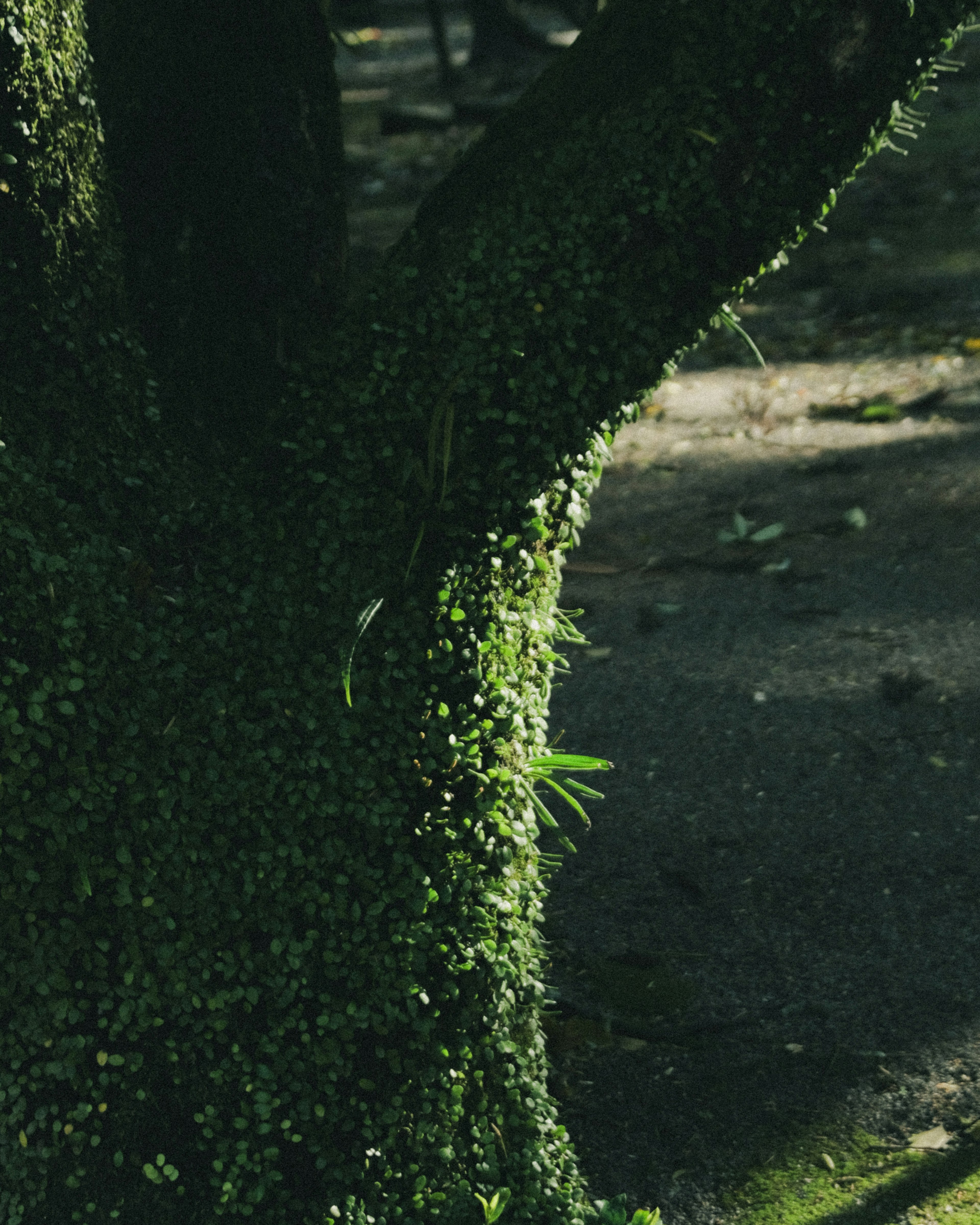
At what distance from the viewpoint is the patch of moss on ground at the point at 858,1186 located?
2.24m

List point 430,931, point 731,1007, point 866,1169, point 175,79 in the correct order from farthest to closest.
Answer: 1. point 731,1007
2. point 866,1169
3. point 175,79
4. point 430,931

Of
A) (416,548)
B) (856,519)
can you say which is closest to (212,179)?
(416,548)

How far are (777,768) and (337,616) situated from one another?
1982mm

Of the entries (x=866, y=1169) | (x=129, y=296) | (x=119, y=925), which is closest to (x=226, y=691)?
(x=119, y=925)

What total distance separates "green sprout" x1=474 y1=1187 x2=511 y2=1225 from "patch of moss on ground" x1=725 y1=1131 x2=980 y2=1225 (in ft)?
1.55

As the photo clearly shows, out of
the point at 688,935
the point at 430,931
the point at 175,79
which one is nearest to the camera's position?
the point at 430,931

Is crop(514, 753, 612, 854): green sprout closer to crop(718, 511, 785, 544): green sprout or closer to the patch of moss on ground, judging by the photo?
the patch of moss on ground

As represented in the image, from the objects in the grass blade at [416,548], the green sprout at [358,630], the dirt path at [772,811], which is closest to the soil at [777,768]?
the dirt path at [772,811]

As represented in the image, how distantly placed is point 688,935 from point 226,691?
5.08 feet

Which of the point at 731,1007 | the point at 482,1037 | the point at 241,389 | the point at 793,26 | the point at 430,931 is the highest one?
the point at 793,26

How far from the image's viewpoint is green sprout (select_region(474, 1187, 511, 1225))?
206 cm

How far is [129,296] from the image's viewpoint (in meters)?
2.06

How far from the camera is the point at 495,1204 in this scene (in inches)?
81.3

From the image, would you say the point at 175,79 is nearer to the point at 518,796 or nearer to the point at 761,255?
the point at 761,255
